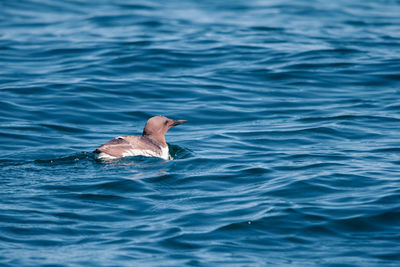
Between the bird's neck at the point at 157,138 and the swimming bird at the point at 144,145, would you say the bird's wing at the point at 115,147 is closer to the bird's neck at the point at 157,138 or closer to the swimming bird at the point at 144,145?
the swimming bird at the point at 144,145

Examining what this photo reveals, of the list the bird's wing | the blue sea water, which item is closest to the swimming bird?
the bird's wing

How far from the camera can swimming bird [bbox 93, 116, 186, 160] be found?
9492 millimetres

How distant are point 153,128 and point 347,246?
493cm

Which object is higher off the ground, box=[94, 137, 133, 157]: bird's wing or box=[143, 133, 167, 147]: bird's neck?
box=[94, 137, 133, 157]: bird's wing

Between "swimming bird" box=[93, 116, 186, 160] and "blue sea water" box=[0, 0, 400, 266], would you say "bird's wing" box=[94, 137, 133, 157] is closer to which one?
"swimming bird" box=[93, 116, 186, 160]

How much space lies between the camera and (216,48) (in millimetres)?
17250

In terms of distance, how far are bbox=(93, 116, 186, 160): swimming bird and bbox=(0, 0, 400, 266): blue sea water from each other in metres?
0.14

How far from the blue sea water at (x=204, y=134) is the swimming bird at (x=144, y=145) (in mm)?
142

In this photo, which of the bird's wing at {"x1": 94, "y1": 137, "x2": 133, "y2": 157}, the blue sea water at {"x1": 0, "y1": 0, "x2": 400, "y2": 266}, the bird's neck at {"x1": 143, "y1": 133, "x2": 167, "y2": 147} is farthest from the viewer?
the bird's neck at {"x1": 143, "y1": 133, "x2": 167, "y2": 147}

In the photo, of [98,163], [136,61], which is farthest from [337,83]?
[98,163]

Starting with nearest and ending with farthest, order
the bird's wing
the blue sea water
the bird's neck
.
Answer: the blue sea water → the bird's wing → the bird's neck

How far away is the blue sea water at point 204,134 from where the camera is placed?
6730 mm

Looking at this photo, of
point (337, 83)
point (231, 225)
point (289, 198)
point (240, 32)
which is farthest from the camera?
point (240, 32)

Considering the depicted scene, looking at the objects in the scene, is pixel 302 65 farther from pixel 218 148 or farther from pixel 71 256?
pixel 71 256
